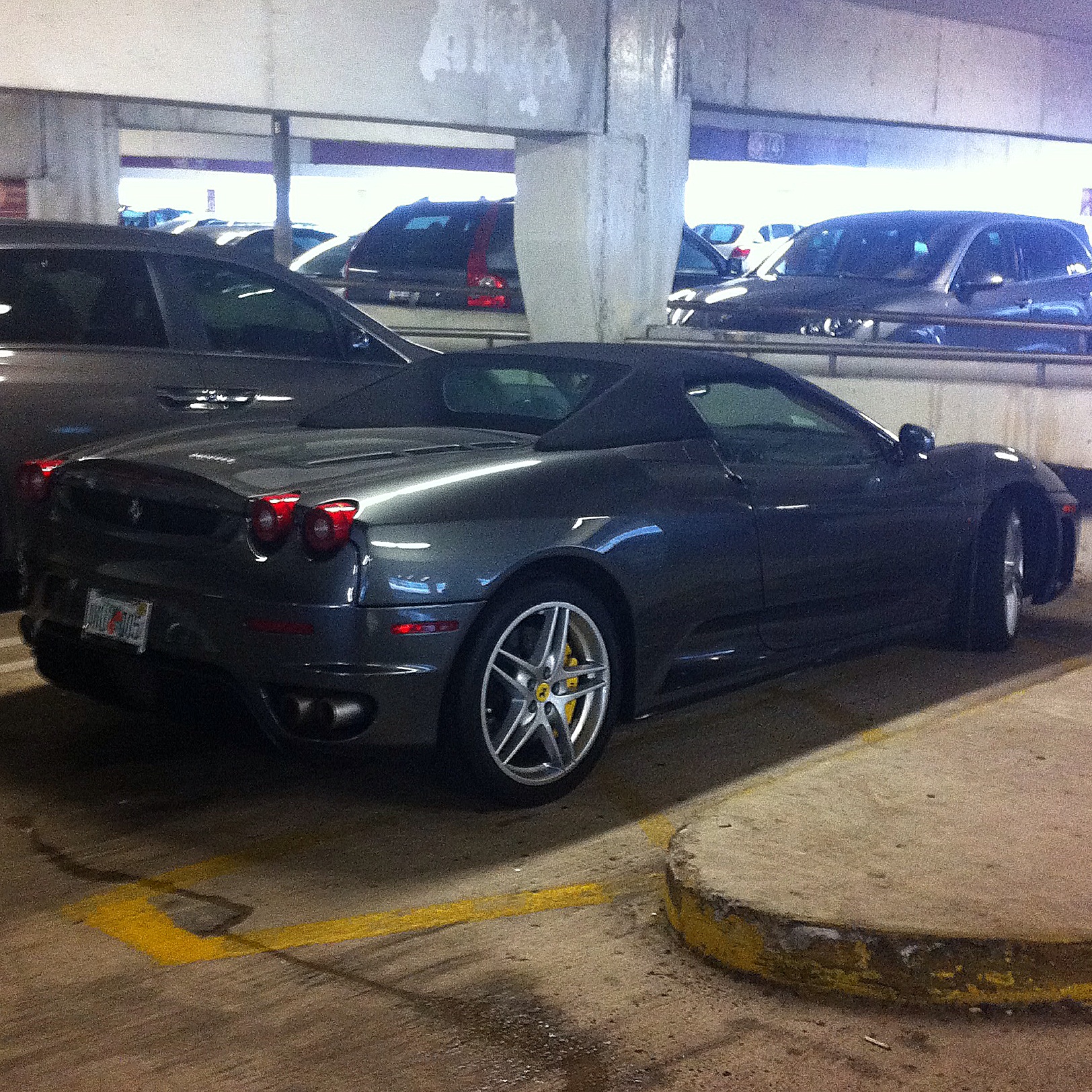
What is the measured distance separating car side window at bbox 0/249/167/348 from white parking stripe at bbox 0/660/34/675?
4.26 feet

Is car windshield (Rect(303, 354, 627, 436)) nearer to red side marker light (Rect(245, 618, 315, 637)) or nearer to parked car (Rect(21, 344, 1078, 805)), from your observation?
parked car (Rect(21, 344, 1078, 805))

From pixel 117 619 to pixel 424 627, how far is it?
38.1 inches

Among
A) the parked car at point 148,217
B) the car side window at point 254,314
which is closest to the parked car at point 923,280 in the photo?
the car side window at point 254,314

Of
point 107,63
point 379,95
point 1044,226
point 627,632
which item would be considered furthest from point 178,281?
point 1044,226

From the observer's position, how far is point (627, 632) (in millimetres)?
4801

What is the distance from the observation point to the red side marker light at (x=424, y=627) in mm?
4145

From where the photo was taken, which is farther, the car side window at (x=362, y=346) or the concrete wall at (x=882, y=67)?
the concrete wall at (x=882, y=67)

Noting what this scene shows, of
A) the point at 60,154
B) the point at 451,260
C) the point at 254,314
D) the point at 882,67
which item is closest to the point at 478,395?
the point at 254,314

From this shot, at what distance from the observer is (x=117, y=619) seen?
4.48 m

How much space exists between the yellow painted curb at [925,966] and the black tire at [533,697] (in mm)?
1154

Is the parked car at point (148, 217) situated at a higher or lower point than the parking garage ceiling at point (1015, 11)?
lower

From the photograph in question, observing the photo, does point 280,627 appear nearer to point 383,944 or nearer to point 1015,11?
point 383,944

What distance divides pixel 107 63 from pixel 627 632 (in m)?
6.76

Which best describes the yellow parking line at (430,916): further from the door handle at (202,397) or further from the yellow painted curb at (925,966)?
the door handle at (202,397)
